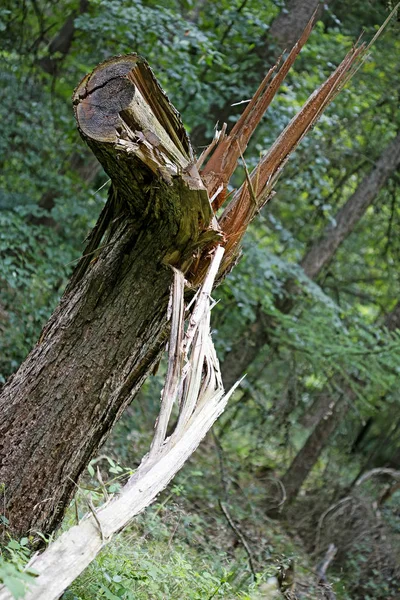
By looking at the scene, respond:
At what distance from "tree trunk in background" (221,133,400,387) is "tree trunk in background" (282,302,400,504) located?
156cm

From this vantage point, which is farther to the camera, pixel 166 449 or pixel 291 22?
pixel 291 22

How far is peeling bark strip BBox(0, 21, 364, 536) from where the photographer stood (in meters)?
2.89

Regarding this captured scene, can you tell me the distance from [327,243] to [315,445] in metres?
3.19

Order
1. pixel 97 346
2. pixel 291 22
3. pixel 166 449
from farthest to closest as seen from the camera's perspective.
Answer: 1. pixel 291 22
2. pixel 97 346
3. pixel 166 449

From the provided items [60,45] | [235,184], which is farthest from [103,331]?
[60,45]

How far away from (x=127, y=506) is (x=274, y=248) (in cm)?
803

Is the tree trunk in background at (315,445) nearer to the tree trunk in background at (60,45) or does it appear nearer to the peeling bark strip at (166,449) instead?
the tree trunk in background at (60,45)

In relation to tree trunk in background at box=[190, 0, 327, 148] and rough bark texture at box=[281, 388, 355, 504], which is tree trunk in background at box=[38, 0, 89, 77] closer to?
tree trunk in background at box=[190, 0, 327, 148]

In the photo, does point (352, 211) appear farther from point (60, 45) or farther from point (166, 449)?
point (166, 449)

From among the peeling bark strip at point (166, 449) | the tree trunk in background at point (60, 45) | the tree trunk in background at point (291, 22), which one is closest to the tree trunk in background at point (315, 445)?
the tree trunk in background at point (291, 22)

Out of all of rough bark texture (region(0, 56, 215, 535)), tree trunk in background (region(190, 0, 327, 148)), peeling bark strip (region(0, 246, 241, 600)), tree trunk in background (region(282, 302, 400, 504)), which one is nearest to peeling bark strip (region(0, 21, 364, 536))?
rough bark texture (region(0, 56, 215, 535))

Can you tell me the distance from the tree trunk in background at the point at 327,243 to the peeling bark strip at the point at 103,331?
6.03m

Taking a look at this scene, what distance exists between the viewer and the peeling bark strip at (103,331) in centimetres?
289

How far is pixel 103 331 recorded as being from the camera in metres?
2.99
